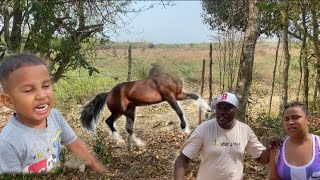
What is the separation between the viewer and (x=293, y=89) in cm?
1452

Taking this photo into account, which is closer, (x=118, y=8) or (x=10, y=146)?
(x=10, y=146)

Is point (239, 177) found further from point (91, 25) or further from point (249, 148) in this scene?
point (91, 25)

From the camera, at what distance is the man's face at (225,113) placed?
9.03 feet

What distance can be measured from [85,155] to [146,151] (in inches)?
236

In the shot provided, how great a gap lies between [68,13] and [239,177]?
13.8 ft

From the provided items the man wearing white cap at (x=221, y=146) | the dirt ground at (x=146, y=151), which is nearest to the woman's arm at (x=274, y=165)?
the man wearing white cap at (x=221, y=146)

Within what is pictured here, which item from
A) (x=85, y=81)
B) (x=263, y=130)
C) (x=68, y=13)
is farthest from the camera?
(x=85, y=81)

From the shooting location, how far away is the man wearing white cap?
278 cm

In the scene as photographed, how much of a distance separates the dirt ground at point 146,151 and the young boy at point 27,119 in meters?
0.07

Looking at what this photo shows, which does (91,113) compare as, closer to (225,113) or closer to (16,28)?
(16,28)

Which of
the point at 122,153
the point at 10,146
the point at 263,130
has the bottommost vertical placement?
the point at 122,153

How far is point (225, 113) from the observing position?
2.77 metres

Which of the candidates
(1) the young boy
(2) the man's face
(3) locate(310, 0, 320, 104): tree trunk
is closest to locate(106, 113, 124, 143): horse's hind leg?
(3) locate(310, 0, 320, 104): tree trunk

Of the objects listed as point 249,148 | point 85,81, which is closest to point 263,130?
point 249,148
